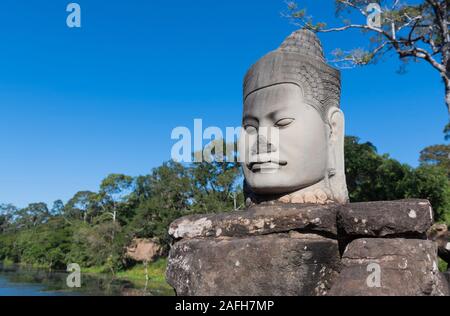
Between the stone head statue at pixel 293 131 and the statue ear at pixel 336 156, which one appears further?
the statue ear at pixel 336 156

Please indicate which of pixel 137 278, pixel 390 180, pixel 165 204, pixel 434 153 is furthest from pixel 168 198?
pixel 434 153

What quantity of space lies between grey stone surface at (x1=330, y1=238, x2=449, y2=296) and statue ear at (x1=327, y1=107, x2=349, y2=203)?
101 centimetres

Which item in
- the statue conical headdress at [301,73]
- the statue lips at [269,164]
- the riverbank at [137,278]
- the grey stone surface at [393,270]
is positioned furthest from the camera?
the riverbank at [137,278]

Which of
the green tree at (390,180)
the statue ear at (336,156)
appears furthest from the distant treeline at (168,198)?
the statue ear at (336,156)

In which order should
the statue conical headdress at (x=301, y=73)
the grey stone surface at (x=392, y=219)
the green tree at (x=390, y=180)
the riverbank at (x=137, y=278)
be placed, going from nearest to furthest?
the grey stone surface at (x=392, y=219)
the statue conical headdress at (x=301, y=73)
the green tree at (x=390, y=180)
the riverbank at (x=137, y=278)

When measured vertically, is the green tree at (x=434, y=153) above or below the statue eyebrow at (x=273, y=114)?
above

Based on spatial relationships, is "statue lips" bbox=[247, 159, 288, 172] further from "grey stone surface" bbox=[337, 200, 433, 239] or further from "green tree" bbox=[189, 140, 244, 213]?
"green tree" bbox=[189, 140, 244, 213]

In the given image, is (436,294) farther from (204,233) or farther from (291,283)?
(204,233)

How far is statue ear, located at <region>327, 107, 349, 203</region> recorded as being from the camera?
3.29m

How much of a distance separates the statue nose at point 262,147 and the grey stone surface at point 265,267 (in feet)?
2.46

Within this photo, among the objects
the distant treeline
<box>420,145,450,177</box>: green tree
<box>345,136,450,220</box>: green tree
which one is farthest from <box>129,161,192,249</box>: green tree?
<box>420,145,450,177</box>: green tree

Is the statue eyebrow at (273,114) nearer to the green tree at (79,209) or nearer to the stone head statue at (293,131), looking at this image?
the stone head statue at (293,131)

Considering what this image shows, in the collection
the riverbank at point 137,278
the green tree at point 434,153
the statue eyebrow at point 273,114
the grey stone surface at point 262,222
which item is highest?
the green tree at point 434,153

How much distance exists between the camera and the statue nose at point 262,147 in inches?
123
